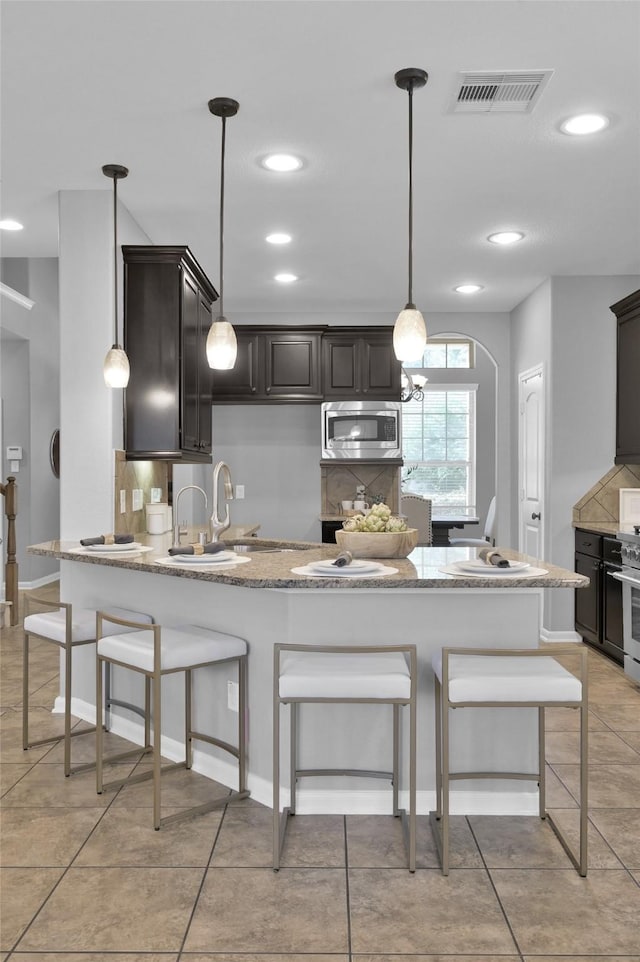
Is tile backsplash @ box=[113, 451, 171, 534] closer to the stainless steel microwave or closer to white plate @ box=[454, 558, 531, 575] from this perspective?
the stainless steel microwave

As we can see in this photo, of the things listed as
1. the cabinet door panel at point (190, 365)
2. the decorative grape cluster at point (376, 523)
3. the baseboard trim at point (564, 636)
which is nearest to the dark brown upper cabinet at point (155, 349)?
the cabinet door panel at point (190, 365)

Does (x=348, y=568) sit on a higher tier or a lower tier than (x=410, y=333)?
lower

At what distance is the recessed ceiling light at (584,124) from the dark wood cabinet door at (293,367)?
11.1 feet

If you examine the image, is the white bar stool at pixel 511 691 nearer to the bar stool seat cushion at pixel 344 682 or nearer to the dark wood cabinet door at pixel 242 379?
the bar stool seat cushion at pixel 344 682

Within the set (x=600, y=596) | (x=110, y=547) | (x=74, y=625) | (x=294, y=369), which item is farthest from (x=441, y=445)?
(x=74, y=625)

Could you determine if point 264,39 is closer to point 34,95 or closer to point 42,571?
point 34,95

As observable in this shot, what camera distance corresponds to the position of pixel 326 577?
8.71ft

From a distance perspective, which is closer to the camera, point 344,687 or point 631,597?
point 344,687

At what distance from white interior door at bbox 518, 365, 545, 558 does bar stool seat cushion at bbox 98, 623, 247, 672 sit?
368cm

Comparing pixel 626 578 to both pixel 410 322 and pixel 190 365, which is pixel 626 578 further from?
pixel 190 365

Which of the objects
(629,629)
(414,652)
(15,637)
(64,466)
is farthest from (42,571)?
(414,652)

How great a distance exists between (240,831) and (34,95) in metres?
2.92

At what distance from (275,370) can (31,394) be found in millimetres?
2986

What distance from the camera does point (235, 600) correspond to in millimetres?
3057
